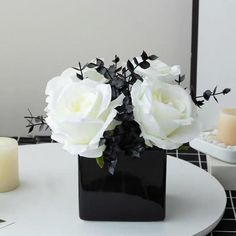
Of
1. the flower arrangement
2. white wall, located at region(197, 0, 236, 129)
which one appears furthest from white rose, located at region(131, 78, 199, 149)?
white wall, located at region(197, 0, 236, 129)

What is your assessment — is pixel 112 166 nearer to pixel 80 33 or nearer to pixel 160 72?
pixel 160 72

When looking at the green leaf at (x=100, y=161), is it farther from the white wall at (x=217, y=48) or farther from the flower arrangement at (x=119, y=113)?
the white wall at (x=217, y=48)

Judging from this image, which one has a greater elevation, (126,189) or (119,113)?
(119,113)

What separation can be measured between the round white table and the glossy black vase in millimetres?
16

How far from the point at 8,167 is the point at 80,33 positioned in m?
0.70

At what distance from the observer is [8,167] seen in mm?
1093

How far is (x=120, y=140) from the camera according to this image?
0.92m

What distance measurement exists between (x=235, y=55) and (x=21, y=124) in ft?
2.09

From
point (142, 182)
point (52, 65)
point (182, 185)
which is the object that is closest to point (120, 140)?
point (142, 182)

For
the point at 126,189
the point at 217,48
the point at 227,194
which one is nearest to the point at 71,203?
the point at 126,189

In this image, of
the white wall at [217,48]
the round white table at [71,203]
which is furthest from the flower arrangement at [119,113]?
the white wall at [217,48]

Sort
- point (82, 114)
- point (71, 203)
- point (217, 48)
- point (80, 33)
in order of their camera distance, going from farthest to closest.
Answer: point (80, 33)
point (217, 48)
point (71, 203)
point (82, 114)

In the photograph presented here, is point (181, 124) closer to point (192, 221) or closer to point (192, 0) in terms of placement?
point (192, 221)

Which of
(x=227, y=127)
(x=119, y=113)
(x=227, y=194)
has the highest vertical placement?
(x=119, y=113)
